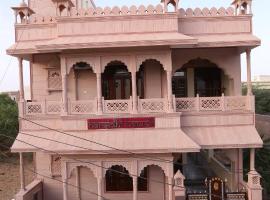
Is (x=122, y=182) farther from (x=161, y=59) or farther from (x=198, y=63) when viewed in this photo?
(x=198, y=63)

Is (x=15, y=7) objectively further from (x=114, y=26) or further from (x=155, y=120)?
(x=155, y=120)

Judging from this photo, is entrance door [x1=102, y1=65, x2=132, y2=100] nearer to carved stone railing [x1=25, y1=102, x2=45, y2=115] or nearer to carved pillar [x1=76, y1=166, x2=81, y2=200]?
carved stone railing [x1=25, y1=102, x2=45, y2=115]

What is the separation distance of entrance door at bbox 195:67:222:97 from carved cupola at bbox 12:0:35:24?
708cm

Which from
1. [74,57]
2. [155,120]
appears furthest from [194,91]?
[74,57]

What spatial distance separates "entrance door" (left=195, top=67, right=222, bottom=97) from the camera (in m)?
13.3

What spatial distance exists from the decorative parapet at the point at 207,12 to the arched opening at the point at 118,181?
21.5 ft

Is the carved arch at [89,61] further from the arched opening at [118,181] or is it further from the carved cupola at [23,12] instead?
the arched opening at [118,181]

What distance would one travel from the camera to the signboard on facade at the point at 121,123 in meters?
11.3

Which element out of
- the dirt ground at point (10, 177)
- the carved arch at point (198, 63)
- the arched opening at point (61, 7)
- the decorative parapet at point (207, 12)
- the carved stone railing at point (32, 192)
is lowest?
the dirt ground at point (10, 177)

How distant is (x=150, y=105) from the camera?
11.3 m

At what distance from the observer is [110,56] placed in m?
11.5

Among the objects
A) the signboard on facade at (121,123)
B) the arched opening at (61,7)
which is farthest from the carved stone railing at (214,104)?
the arched opening at (61,7)

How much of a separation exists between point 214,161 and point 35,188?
26.8 feet

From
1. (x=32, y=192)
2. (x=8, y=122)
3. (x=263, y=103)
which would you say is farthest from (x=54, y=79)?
(x=263, y=103)
